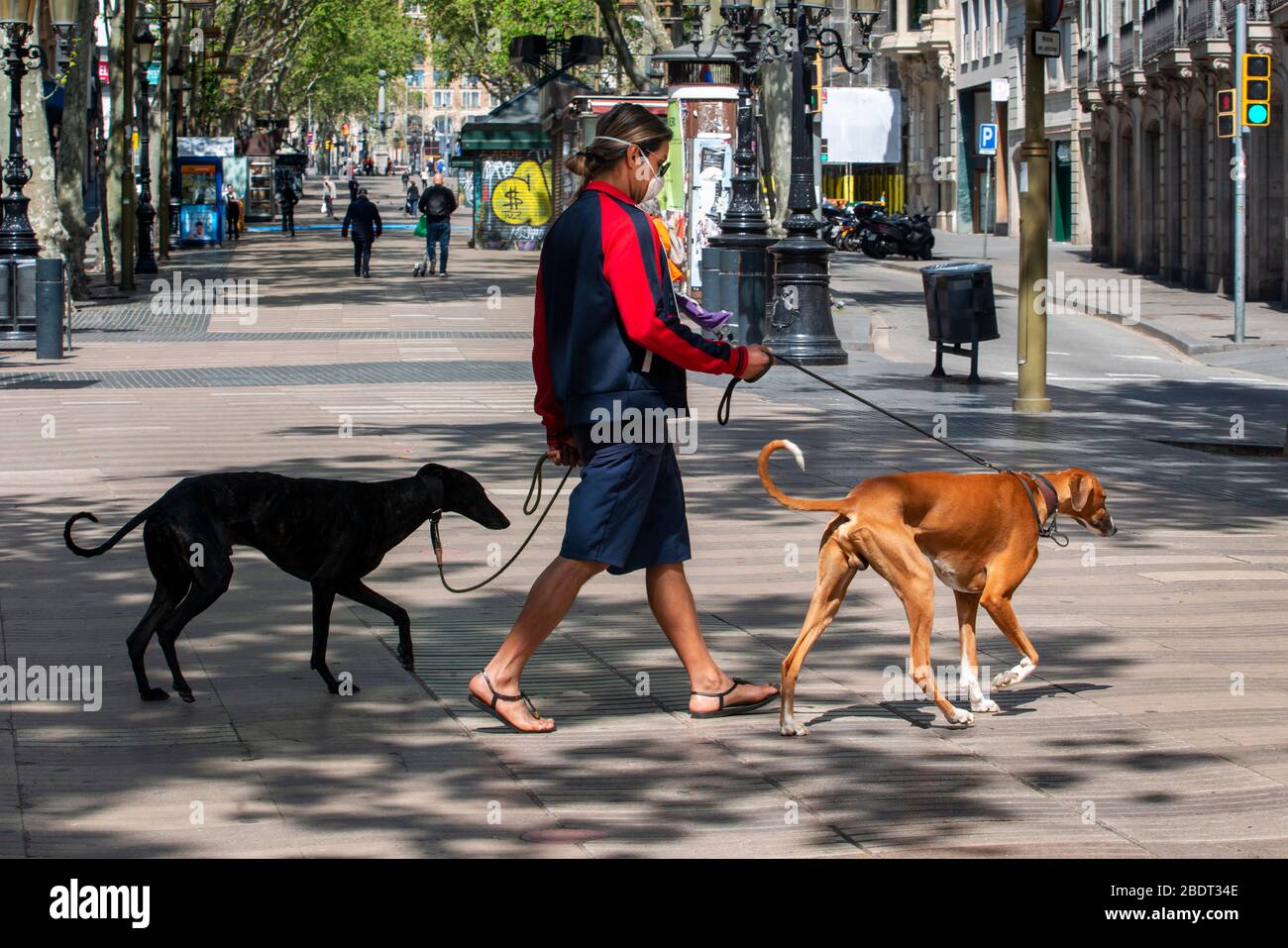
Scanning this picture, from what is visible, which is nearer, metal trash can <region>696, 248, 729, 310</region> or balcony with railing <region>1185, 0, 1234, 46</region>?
metal trash can <region>696, 248, 729, 310</region>

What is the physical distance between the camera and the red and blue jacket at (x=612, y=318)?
20.2ft

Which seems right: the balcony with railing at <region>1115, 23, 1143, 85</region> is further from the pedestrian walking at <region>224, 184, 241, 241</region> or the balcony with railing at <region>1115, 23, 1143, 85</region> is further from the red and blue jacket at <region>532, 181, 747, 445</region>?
the red and blue jacket at <region>532, 181, 747, 445</region>

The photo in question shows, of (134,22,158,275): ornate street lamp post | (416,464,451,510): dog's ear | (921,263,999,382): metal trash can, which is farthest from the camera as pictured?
(134,22,158,275): ornate street lamp post

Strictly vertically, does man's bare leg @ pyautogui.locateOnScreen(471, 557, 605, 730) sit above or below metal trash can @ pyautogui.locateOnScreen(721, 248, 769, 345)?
below

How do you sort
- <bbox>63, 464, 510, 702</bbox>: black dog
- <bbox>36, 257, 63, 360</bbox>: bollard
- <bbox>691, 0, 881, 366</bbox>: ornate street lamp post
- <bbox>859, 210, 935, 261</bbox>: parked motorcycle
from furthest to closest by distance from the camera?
<bbox>859, 210, 935, 261</bbox>: parked motorcycle, <bbox>36, 257, 63, 360</bbox>: bollard, <bbox>691, 0, 881, 366</bbox>: ornate street lamp post, <bbox>63, 464, 510, 702</bbox>: black dog

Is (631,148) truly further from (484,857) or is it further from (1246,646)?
(1246,646)

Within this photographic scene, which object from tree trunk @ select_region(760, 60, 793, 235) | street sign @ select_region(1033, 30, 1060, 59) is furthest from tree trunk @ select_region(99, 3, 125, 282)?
street sign @ select_region(1033, 30, 1060, 59)

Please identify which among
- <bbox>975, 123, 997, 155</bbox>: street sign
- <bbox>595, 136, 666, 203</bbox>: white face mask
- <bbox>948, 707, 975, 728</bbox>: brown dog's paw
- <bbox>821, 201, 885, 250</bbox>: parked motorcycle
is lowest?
<bbox>948, 707, 975, 728</bbox>: brown dog's paw

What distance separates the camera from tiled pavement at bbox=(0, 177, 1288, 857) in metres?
5.39

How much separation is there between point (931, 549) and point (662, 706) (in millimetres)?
1120

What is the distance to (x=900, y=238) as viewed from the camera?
48438mm

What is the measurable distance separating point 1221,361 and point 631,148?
1964 cm

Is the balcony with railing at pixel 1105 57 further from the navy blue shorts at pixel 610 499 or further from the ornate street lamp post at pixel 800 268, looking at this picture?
the navy blue shorts at pixel 610 499

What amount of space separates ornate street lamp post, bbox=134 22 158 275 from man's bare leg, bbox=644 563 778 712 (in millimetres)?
33158
